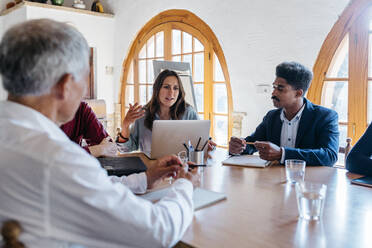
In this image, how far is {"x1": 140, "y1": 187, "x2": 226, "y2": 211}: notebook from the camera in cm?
132

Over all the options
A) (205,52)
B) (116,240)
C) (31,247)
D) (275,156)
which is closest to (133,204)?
(116,240)

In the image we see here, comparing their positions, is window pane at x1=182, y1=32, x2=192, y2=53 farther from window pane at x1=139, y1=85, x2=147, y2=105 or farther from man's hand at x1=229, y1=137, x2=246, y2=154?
man's hand at x1=229, y1=137, x2=246, y2=154

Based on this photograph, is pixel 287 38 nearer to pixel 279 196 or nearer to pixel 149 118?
pixel 149 118

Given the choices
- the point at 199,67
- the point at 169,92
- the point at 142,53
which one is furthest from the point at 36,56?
the point at 142,53

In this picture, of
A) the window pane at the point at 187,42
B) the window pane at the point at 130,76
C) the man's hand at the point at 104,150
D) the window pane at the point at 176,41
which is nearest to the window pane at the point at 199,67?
the window pane at the point at 187,42

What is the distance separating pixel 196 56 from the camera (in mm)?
4895

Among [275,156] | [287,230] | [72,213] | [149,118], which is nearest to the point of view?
[72,213]

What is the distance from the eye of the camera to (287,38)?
3600 millimetres

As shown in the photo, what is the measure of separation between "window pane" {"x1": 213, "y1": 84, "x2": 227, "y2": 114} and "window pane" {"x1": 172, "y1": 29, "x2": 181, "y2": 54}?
94 centimetres

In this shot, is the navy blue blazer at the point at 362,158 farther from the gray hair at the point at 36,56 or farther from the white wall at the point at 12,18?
the white wall at the point at 12,18

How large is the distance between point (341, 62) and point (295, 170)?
6.77ft

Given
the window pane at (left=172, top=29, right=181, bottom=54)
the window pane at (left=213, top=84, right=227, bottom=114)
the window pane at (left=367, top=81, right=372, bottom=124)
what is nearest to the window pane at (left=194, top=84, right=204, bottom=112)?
the window pane at (left=213, top=84, right=227, bottom=114)

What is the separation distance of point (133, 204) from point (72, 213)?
0.14 meters

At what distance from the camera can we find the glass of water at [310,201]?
1.18 meters
